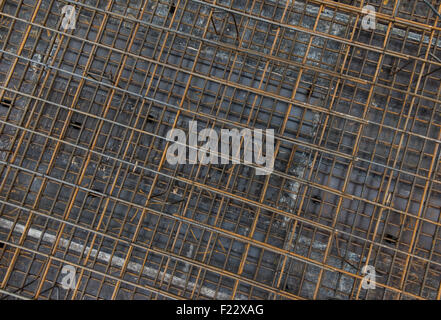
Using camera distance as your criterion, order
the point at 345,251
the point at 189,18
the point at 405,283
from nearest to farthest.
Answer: the point at 405,283
the point at 345,251
the point at 189,18

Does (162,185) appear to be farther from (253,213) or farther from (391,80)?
(391,80)

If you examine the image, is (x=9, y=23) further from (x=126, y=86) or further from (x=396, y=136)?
(x=396, y=136)

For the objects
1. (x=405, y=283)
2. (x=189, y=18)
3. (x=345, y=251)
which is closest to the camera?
(x=405, y=283)

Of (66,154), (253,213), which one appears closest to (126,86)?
(66,154)

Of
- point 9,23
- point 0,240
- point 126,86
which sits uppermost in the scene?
point 9,23

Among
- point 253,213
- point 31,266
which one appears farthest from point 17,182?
point 253,213

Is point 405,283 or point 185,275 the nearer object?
point 405,283

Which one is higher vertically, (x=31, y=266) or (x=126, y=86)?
(x=126, y=86)
